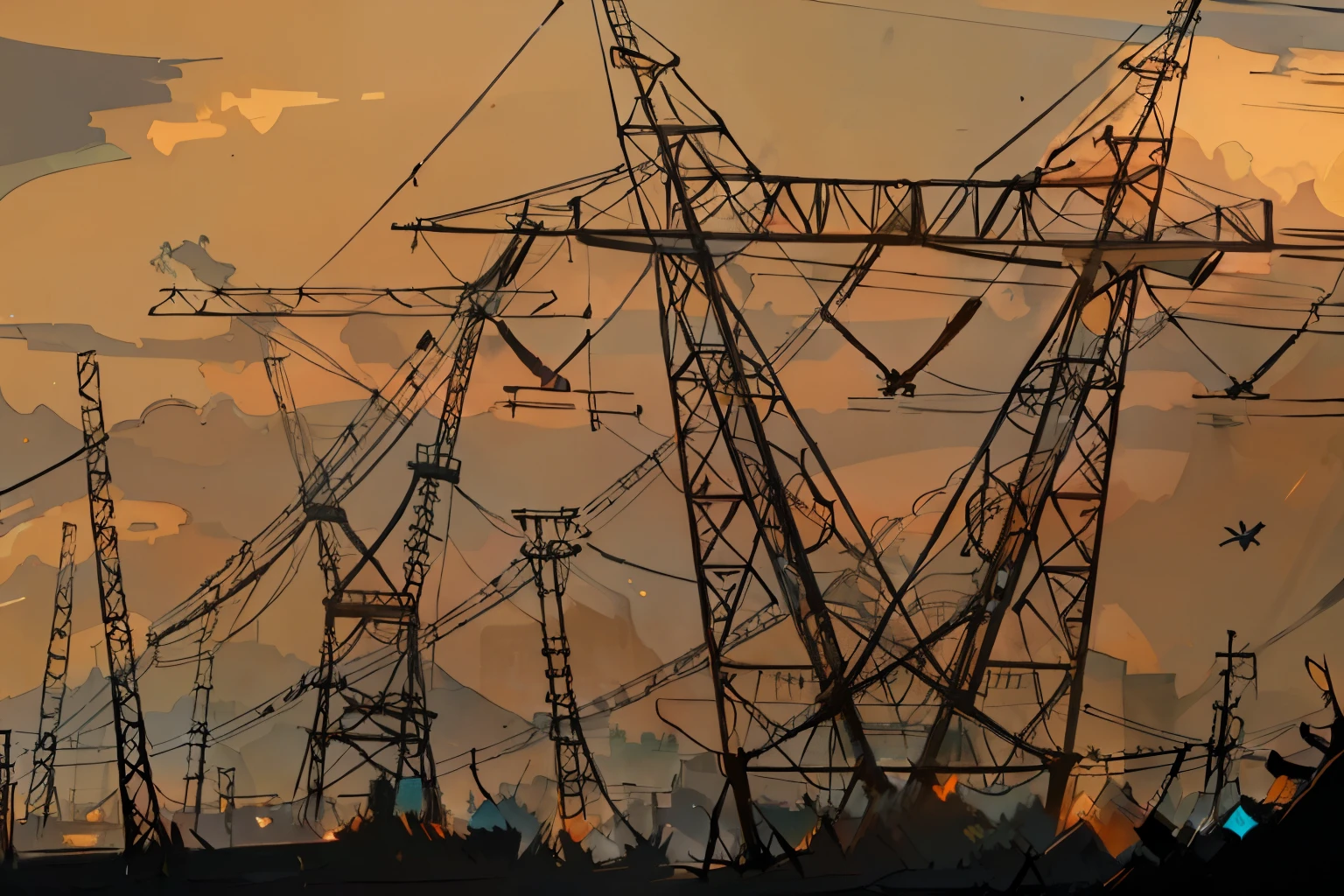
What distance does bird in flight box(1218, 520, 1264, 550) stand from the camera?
5.51 m

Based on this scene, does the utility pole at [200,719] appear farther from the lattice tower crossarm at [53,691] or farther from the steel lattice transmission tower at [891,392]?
the steel lattice transmission tower at [891,392]

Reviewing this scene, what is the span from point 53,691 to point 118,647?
17.9 inches

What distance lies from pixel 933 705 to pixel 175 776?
4.28m

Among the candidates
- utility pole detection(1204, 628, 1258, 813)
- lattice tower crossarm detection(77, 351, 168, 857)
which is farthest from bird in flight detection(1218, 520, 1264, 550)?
lattice tower crossarm detection(77, 351, 168, 857)

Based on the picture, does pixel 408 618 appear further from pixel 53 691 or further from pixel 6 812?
pixel 6 812

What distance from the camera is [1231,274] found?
5.50 metres

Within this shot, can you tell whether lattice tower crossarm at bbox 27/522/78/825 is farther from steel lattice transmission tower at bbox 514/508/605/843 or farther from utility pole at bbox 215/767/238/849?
steel lattice transmission tower at bbox 514/508/605/843

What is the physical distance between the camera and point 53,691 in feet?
16.3

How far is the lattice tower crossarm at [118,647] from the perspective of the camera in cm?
487

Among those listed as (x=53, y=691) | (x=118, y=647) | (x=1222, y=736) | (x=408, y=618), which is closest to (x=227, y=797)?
(x=118, y=647)

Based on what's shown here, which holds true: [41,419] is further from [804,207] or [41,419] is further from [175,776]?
[804,207]

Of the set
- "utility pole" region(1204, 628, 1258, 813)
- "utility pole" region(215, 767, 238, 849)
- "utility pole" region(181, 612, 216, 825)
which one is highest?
"utility pole" region(181, 612, 216, 825)

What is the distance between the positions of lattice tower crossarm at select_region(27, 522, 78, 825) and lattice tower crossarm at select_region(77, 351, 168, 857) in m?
0.19

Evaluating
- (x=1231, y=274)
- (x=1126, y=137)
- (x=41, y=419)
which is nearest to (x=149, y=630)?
(x=41, y=419)
